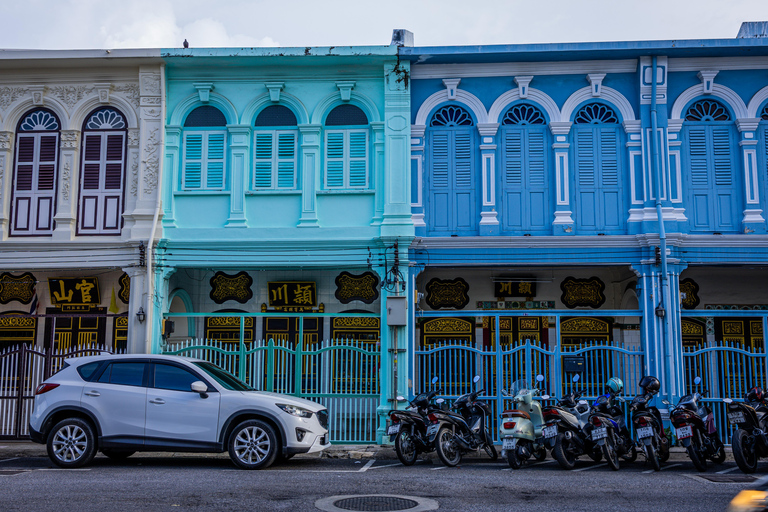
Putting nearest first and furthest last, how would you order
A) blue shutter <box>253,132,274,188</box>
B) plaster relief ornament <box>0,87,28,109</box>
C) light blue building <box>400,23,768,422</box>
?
light blue building <box>400,23,768,422</box>, blue shutter <box>253,132,274,188</box>, plaster relief ornament <box>0,87,28,109</box>

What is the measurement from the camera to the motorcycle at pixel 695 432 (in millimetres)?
9852

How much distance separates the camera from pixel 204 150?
1448 centimetres

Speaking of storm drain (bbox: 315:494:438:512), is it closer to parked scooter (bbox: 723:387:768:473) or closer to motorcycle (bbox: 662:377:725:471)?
motorcycle (bbox: 662:377:725:471)

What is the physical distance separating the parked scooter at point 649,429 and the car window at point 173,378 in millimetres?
6009

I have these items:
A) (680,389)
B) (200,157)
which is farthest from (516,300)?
(200,157)

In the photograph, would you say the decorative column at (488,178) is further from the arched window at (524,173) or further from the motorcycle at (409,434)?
the motorcycle at (409,434)

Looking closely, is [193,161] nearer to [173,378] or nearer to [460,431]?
[173,378]

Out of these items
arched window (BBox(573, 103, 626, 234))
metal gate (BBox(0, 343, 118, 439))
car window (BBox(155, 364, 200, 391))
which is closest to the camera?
car window (BBox(155, 364, 200, 391))

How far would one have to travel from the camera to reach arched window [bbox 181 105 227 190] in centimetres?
1441

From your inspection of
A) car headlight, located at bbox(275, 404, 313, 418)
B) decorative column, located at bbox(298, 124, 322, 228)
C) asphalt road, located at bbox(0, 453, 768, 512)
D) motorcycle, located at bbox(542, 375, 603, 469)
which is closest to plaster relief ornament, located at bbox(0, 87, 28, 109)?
decorative column, located at bbox(298, 124, 322, 228)

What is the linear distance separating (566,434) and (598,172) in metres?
5.89

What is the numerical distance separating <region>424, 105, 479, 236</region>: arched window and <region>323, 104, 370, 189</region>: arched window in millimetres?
1248

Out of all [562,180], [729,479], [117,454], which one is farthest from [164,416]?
[562,180]

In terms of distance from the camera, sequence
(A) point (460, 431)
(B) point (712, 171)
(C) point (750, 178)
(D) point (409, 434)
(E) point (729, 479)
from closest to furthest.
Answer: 1. (E) point (729, 479)
2. (D) point (409, 434)
3. (A) point (460, 431)
4. (C) point (750, 178)
5. (B) point (712, 171)
